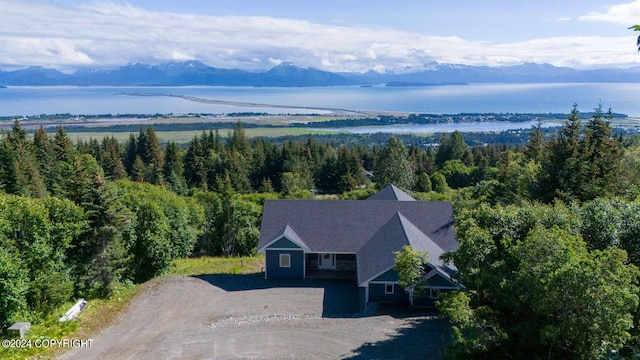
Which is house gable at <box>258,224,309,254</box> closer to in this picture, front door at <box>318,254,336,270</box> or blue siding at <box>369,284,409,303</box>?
front door at <box>318,254,336,270</box>

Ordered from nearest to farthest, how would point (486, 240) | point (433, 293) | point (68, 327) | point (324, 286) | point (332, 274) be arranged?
point (486, 240) < point (68, 327) < point (433, 293) < point (324, 286) < point (332, 274)

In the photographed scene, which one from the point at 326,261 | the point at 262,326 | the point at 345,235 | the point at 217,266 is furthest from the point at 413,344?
the point at 217,266

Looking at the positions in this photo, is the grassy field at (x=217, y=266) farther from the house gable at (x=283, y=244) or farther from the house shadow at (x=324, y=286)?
the house gable at (x=283, y=244)

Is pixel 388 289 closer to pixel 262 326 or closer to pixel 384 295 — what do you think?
pixel 384 295

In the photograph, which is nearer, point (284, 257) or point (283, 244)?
point (283, 244)

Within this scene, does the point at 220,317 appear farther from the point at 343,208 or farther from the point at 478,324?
the point at 478,324
